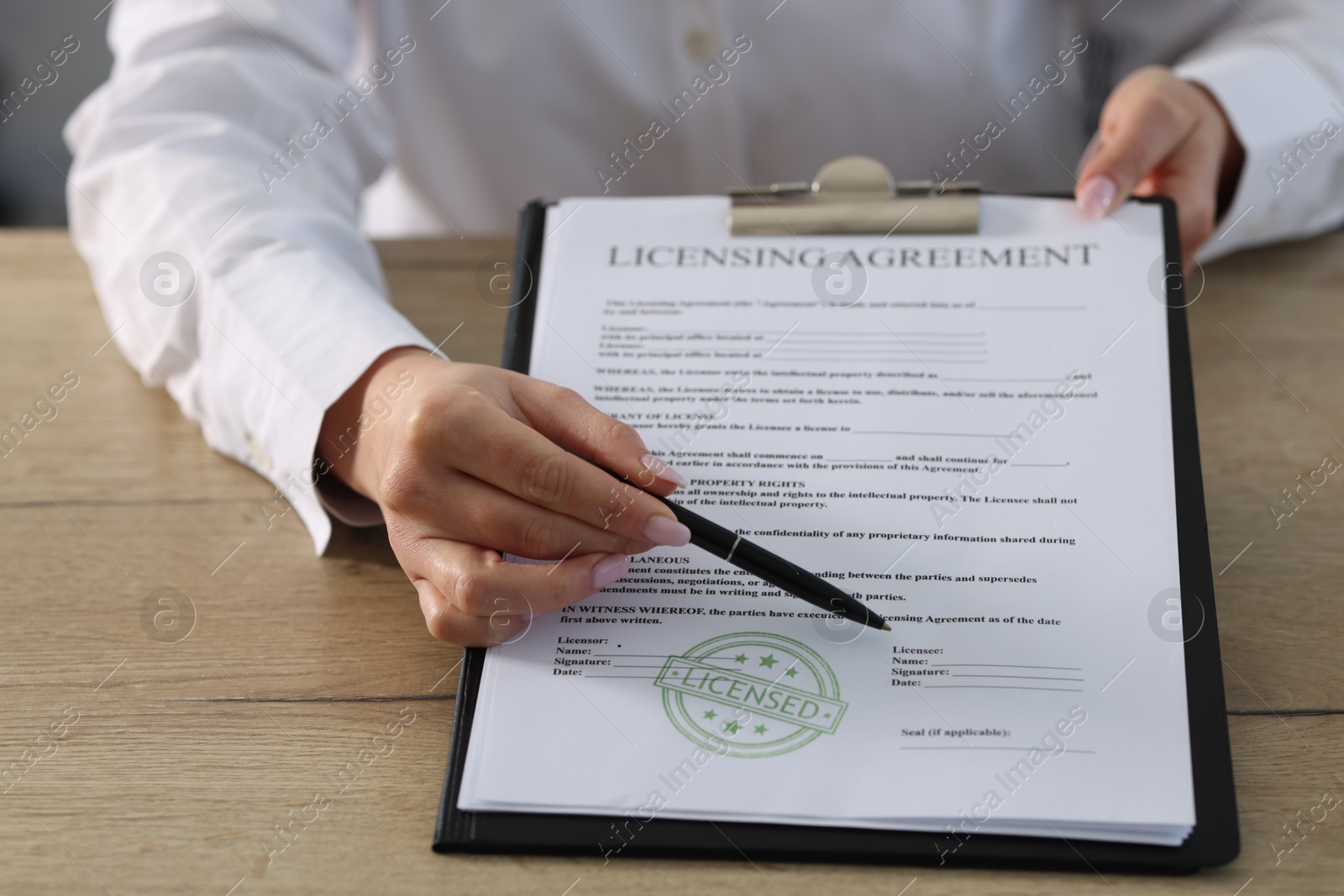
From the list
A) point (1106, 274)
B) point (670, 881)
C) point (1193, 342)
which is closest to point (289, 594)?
point (670, 881)

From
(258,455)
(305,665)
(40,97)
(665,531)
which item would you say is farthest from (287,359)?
(40,97)

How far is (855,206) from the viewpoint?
0.68m

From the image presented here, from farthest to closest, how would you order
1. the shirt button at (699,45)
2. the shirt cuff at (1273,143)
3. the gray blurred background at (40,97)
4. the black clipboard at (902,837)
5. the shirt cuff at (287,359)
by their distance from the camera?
the gray blurred background at (40,97)
the shirt button at (699,45)
the shirt cuff at (1273,143)
the shirt cuff at (287,359)
the black clipboard at (902,837)

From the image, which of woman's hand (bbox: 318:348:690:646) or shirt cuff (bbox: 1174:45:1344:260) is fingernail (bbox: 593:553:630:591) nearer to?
woman's hand (bbox: 318:348:690:646)

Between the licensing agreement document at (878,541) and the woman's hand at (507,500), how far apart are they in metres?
0.03

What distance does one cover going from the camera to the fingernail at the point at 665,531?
0.50 metres

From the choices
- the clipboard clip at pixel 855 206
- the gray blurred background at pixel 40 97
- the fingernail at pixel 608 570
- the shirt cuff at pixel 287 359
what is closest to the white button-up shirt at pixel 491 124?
the shirt cuff at pixel 287 359

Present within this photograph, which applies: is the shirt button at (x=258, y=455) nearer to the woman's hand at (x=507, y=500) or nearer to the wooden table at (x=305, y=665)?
the wooden table at (x=305, y=665)

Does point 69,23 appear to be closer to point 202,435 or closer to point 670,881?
point 202,435

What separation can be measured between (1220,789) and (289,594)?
0.52m

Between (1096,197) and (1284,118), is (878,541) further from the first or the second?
(1284,118)

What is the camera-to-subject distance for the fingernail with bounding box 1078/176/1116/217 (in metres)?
0.66

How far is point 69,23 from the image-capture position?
2117 mm

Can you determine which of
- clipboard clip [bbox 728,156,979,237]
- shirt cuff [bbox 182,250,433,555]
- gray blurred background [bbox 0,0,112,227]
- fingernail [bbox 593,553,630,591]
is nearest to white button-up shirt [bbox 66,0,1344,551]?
shirt cuff [bbox 182,250,433,555]
